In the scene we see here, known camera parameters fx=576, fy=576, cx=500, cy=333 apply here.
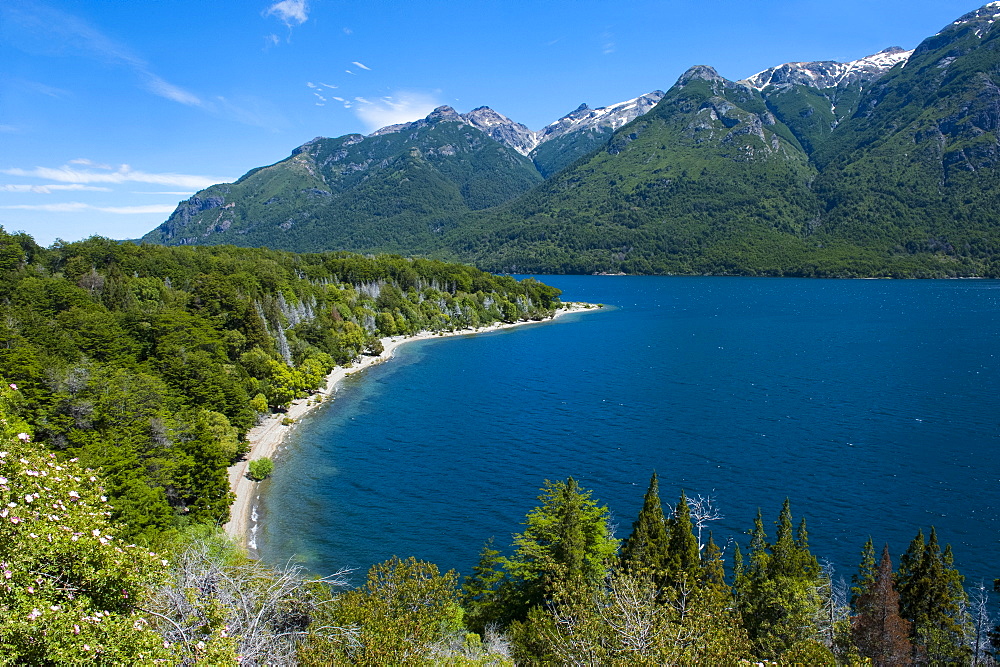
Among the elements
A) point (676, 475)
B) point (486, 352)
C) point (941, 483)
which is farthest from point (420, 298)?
point (941, 483)

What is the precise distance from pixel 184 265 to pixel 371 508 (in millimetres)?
89531

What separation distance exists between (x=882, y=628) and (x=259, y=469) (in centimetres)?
4926

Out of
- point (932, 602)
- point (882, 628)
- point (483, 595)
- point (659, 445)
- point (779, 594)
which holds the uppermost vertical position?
point (779, 594)

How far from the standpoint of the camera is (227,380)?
64438mm

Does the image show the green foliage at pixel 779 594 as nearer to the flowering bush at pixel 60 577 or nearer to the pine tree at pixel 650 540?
the pine tree at pixel 650 540

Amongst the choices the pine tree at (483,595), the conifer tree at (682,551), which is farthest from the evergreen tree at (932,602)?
the pine tree at (483,595)

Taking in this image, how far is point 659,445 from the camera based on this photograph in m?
62.6

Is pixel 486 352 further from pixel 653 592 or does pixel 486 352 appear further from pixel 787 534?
pixel 653 592

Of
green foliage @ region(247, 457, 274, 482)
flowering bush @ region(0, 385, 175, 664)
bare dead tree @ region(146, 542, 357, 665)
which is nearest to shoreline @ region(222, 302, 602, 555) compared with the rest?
green foliage @ region(247, 457, 274, 482)

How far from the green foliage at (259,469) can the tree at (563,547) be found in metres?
A: 30.6

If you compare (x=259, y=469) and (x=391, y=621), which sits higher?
(x=391, y=621)

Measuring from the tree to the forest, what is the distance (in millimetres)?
120

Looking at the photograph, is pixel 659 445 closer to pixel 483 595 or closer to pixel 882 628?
pixel 483 595

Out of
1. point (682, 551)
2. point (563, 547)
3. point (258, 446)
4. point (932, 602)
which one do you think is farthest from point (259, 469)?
point (932, 602)
